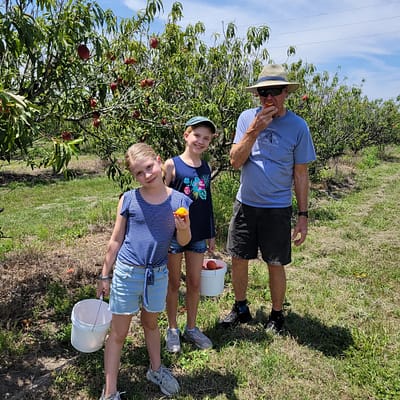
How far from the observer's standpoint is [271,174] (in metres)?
2.68

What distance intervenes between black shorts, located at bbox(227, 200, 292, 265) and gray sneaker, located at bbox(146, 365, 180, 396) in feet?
3.20

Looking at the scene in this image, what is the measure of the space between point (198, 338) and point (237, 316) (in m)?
0.47

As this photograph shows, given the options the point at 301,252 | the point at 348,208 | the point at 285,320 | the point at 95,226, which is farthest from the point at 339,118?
the point at 285,320

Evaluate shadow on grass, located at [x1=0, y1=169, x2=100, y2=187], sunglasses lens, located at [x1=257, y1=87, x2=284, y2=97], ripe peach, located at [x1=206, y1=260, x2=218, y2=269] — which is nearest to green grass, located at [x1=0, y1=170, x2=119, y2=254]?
shadow on grass, located at [x1=0, y1=169, x2=100, y2=187]

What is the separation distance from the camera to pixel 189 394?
2.32m

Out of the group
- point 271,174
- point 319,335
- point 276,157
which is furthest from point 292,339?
point 276,157

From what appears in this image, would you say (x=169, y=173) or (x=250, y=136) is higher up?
(x=250, y=136)

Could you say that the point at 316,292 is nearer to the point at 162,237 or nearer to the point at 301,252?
the point at 301,252

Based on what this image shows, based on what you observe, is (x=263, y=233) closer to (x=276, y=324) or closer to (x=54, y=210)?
(x=276, y=324)

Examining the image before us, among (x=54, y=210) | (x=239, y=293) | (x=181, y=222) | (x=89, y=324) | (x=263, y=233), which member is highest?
(x=181, y=222)

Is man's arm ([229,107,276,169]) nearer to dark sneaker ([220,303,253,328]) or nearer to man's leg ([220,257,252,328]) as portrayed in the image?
man's leg ([220,257,252,328])

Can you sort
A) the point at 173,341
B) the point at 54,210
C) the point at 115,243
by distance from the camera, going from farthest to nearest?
the point at 54,210 → the point at 173,341 → the point at 115,243

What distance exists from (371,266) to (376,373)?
85.2 inches

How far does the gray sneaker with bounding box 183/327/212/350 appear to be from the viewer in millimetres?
2738
